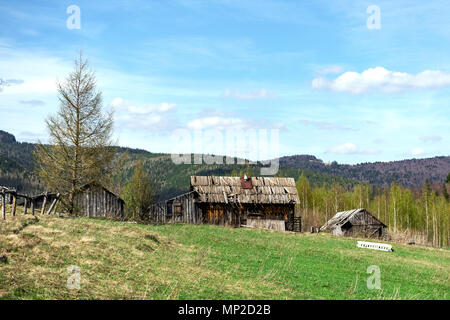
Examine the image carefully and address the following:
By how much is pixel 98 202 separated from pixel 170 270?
1200 inches

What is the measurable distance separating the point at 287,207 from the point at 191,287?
37205mm

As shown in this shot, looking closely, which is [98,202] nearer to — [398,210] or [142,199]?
[142,199]

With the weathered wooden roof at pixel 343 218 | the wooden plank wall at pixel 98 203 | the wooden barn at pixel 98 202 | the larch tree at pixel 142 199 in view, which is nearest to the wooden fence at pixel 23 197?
the wooden barn at pixel 98 202

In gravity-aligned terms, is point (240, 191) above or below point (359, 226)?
above

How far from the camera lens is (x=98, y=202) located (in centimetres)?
4466

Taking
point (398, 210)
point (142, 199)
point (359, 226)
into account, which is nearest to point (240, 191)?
point (142, 199)

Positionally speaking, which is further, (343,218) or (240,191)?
(343,218)

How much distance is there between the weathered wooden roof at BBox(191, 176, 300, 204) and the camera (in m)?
48.8

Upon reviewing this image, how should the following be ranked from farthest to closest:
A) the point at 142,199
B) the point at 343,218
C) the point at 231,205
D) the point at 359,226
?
1. the point at 343,218
2. the point at 359,226
3. the point at 231,205
4. the point at 142,199

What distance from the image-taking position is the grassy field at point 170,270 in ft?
41.1
